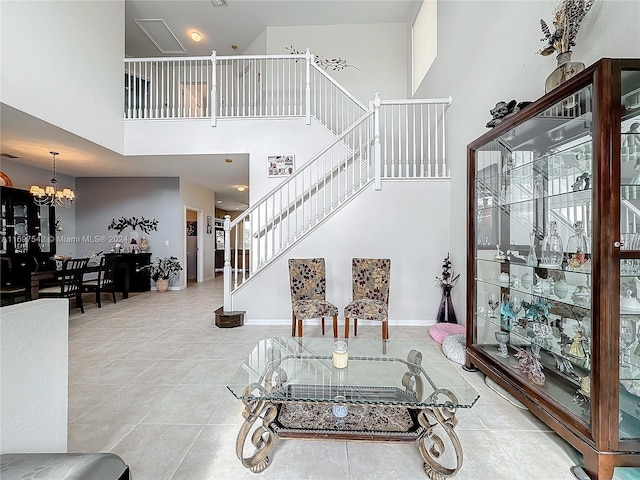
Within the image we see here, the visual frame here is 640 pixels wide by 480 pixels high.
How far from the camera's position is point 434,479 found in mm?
1429

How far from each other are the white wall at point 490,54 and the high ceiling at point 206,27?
2152 millimetres

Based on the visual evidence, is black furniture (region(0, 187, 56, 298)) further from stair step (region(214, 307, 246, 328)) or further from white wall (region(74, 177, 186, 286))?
stair step (region(214, 307, 246, 328))

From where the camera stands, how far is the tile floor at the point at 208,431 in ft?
4.97

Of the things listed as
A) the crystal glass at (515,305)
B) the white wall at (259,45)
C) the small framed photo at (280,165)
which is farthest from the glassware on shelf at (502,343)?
the white wall at (259,45)

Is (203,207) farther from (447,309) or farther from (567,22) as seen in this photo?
(567,22)

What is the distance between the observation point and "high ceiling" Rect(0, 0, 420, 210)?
5238 millimetres

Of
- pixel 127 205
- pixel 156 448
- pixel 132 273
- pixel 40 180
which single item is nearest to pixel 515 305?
pixel 156 448

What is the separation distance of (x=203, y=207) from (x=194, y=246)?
123 cm

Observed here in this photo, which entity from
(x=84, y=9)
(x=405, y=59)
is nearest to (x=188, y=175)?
(x=84, y=9)

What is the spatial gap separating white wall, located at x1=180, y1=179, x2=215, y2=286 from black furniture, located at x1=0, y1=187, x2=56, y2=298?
242 cm

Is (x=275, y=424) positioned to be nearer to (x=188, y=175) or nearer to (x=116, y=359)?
(x=116, y=359)

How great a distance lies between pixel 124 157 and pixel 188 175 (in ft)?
5.33

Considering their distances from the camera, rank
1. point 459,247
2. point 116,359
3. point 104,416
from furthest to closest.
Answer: point 459,247
point 116,359
point 104,416

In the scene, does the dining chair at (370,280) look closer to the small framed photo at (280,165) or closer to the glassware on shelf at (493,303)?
the glassware on shelf at (493,303)
